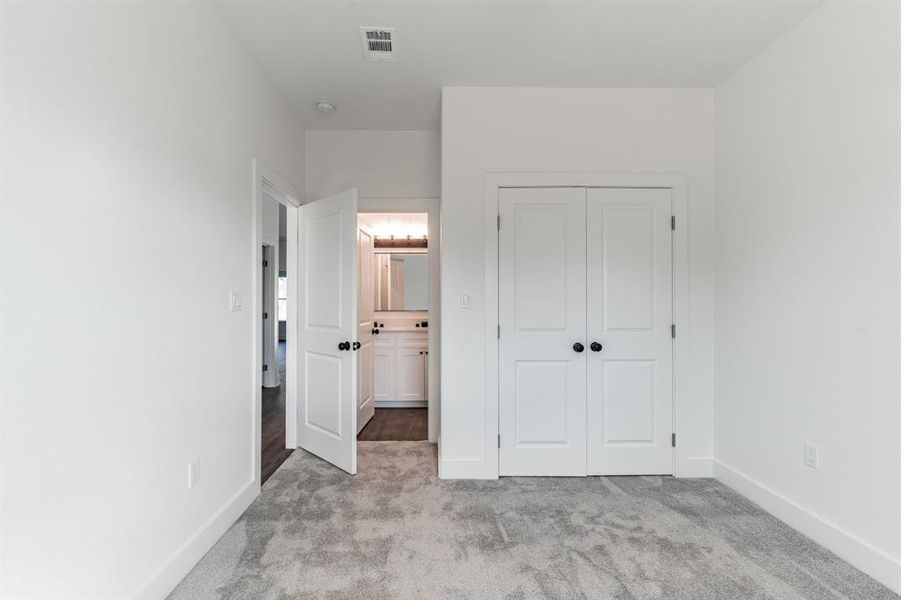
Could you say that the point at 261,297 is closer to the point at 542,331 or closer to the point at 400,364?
the point at 542,331

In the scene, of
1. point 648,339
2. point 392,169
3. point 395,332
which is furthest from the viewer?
point 395,332

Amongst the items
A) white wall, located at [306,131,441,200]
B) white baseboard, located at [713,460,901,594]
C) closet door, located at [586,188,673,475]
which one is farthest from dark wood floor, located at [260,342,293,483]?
white baseboard, located at [713,460,901,594]

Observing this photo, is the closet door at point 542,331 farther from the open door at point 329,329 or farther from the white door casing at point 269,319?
the white door casing at point 269,319

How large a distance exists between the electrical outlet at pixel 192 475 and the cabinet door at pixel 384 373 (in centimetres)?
271

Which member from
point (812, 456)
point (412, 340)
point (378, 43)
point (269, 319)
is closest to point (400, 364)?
point (412, 340)

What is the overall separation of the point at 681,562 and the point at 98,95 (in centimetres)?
288

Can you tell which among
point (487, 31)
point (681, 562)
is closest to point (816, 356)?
point (681, 562)

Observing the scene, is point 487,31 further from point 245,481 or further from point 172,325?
point 245,481

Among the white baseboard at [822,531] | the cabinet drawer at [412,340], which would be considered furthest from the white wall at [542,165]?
the cabinet drawer at [412,340]

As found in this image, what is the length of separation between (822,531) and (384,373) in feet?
12.0

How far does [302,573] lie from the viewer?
5.74 ft

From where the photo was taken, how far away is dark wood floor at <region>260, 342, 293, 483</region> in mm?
2965

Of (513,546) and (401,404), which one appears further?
(401,404)

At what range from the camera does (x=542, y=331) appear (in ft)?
9.05
